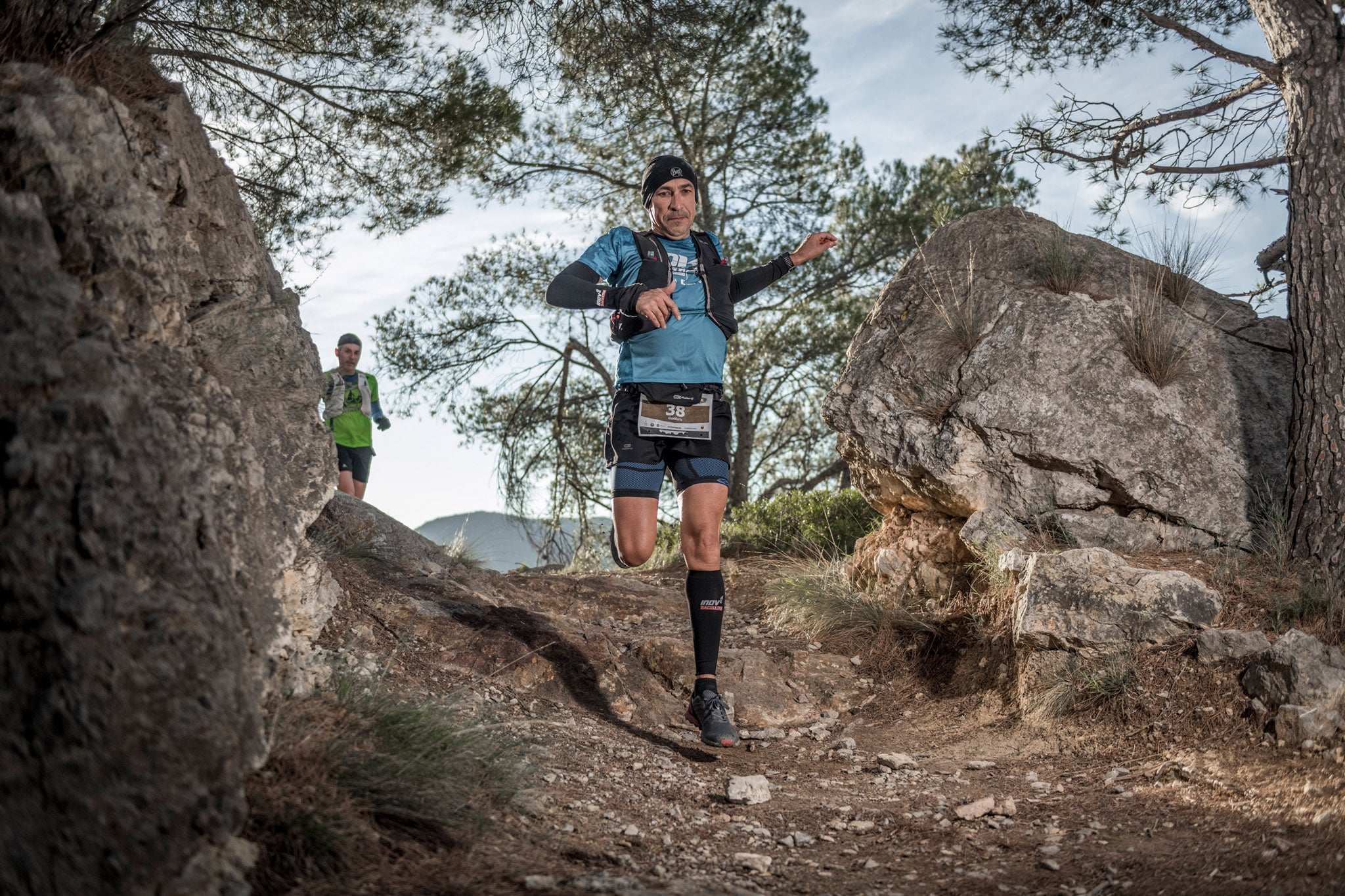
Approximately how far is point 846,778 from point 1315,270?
370 cm

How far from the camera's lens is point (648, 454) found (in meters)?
4.11

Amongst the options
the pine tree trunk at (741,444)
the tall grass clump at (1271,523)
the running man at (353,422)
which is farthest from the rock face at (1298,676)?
the pine tree trunk at (741,444)

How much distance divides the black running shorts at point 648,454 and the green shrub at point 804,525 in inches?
136

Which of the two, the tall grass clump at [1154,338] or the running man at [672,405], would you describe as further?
the tall grass clump at [1154,338]

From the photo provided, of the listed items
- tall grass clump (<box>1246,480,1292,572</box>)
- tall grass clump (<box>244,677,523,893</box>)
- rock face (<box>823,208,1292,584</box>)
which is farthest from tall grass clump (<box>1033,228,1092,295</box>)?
tall grass clump (<box>244,677,523,893</box>)

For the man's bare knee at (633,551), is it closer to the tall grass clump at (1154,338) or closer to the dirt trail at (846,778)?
the dirt trail at (846,778)

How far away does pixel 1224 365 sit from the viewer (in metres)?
5.27

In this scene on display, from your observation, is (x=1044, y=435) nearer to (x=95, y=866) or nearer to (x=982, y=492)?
(x=982, y=492)

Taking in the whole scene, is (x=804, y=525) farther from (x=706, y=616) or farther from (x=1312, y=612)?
(x=1312, y=612)

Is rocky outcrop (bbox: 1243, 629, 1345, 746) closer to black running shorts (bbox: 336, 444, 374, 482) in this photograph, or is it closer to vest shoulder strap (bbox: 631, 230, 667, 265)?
vest shoulder strap (bbox: 631, 230, 667, 265)

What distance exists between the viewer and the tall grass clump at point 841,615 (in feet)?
17.6

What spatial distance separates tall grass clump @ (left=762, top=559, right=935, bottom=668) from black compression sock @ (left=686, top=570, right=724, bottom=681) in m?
1.53

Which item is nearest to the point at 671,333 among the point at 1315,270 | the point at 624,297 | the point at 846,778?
the point at 624,297

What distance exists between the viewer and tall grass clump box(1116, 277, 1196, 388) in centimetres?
516
